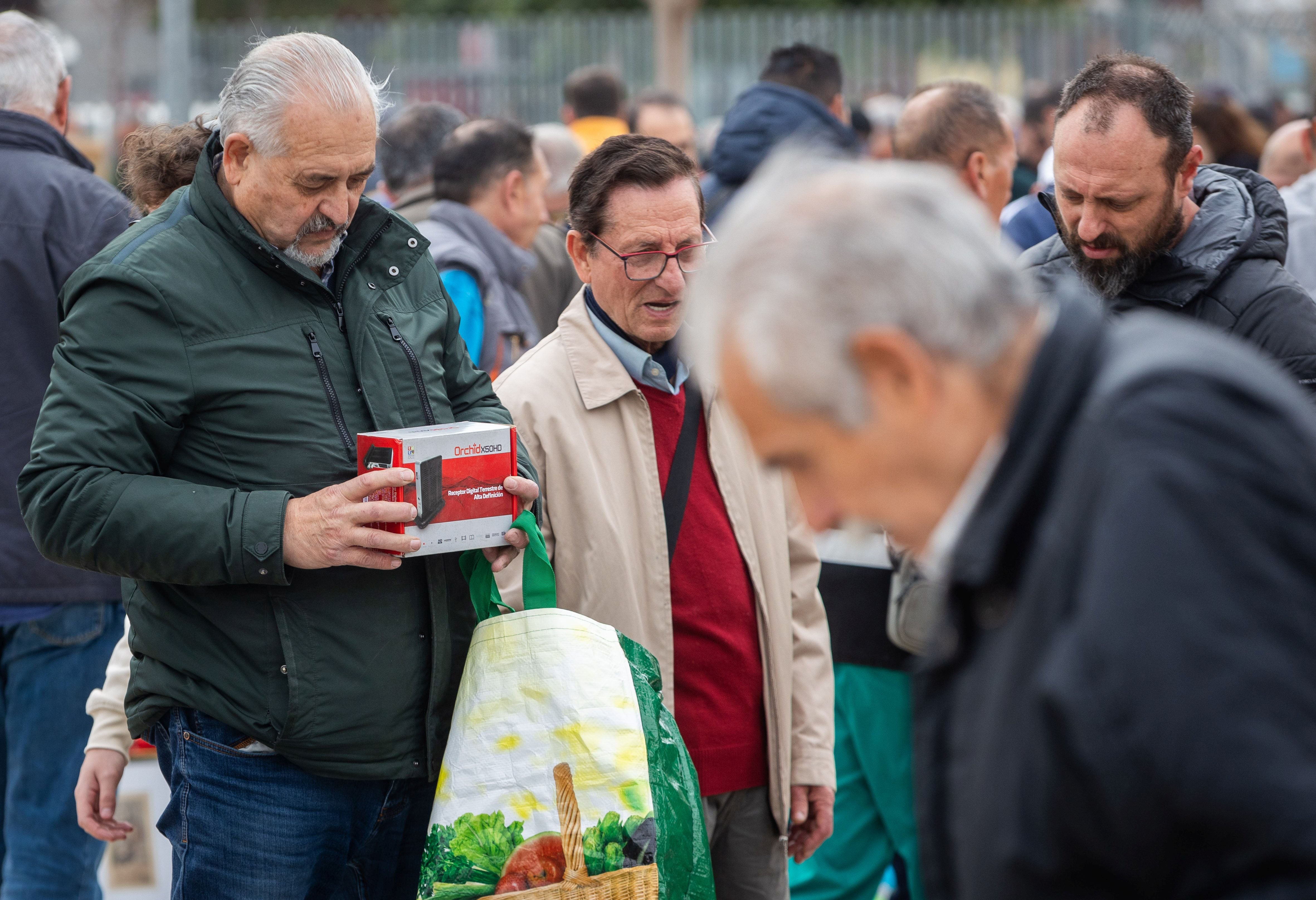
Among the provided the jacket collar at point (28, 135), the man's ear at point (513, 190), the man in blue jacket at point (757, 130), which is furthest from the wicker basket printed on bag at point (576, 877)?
the man in blue jacket at point (757, 130)

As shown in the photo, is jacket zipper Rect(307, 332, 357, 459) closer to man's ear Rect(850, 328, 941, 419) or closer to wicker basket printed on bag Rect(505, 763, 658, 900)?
wicker basket printed on bag Rect(505, 763, 658, 900)

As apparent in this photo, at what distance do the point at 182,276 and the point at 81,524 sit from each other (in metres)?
0.44

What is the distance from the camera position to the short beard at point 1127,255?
290cm

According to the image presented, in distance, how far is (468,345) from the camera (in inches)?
172

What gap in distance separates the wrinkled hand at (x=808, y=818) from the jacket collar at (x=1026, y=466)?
1838mm

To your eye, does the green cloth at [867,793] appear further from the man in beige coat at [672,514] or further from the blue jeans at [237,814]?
the blue jeans at [237,814]

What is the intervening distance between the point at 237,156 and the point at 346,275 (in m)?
0.27

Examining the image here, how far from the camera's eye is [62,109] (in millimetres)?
3648

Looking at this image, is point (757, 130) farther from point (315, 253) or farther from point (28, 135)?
point (315, 253)

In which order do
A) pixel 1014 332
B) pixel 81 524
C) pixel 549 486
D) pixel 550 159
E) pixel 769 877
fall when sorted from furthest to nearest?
pixel 550 159, pixel 769 877, pixel 549 486, pixel 81 524, pixel 1014 332

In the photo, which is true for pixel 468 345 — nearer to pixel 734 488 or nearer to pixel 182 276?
pixel 734 488

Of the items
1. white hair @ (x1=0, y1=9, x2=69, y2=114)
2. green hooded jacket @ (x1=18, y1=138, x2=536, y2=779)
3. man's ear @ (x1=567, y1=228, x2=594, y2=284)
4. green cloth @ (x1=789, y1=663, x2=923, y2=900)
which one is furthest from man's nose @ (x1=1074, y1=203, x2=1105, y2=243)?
white hair @ (x1=0, y1=9, x2=69, y2=114)

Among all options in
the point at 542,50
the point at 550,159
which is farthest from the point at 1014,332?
the point at 542,50

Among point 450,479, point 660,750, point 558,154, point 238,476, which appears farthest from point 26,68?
point 558,154
